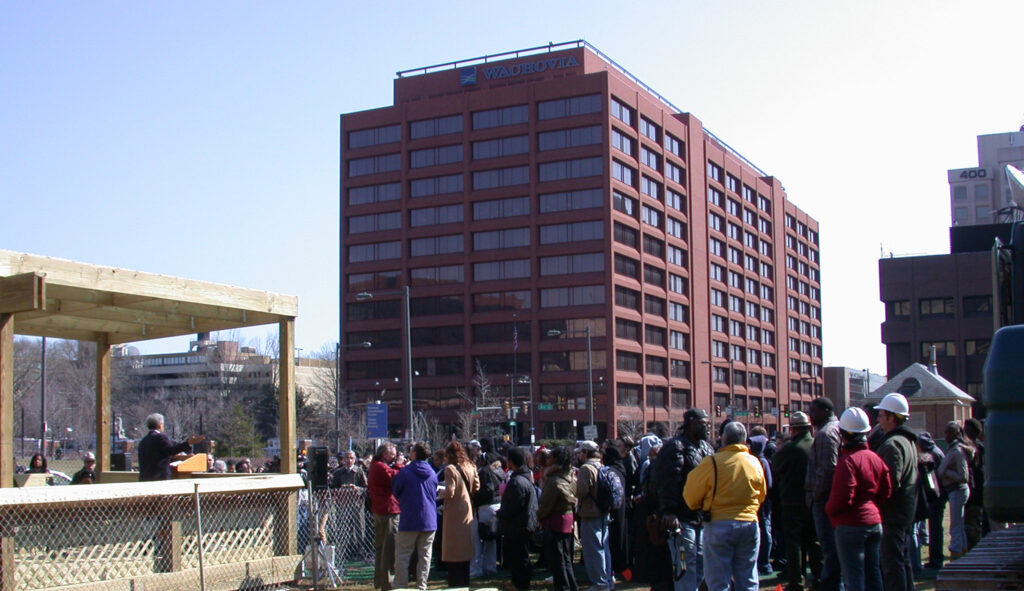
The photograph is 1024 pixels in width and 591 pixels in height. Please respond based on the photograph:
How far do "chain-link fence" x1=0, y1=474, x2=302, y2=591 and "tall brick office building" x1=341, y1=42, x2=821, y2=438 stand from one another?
59.3 meters

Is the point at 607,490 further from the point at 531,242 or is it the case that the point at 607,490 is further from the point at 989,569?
the point at 531,242

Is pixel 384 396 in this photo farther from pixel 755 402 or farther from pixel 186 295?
pixel 186 295

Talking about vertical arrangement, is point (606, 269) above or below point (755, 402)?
above

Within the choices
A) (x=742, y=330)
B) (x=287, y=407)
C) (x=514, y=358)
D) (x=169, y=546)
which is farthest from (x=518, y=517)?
(x=742, y=330)

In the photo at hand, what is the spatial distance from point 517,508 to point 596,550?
118 cm

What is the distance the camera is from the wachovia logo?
79.4 m

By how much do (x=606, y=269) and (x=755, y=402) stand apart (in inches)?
1379

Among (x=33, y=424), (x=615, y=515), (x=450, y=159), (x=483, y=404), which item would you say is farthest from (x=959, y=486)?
(x=33, y=424)

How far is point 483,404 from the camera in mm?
74250

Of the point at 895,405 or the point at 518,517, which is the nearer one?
the point at 895,405

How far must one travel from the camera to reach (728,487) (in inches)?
312

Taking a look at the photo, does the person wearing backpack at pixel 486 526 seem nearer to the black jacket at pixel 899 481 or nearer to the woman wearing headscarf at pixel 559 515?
the woman wearing headscarf at pixel 559 515

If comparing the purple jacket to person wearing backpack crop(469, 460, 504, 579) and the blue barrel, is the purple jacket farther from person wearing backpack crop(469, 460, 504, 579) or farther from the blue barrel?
the blue barrel

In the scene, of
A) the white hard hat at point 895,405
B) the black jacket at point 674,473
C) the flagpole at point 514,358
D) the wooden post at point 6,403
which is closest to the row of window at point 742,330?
the flagpole at point 514,358
